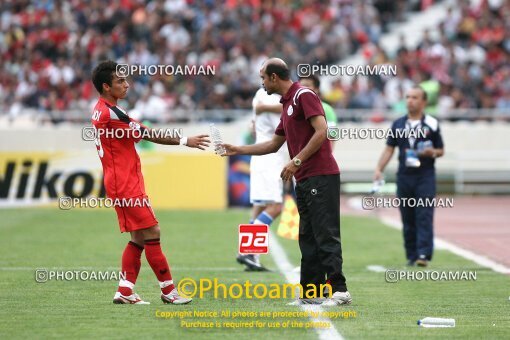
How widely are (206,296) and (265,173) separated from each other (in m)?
3.22

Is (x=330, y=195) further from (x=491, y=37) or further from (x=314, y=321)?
(x=491, y=37)

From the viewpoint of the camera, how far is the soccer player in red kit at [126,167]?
9.77m

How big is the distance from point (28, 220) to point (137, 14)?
40.3ft

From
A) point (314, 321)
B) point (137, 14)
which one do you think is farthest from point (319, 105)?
point (137, 14)

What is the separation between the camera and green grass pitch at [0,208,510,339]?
8555 millimetres

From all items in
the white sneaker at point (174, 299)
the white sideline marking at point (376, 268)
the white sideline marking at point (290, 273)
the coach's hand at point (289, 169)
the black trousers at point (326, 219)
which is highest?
the coach's hand at point (289, 169)

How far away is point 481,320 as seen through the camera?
9195 millimetres

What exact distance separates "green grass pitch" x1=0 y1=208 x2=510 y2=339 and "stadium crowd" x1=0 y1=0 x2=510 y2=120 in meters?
10.2

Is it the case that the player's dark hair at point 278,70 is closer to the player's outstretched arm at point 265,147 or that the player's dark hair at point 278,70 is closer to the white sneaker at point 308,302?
the player's outstretched arm at point 265,147

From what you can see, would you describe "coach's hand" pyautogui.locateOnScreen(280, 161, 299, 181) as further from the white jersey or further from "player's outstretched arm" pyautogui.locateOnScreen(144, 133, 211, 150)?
the white jersey

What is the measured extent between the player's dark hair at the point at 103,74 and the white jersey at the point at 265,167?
361 cm

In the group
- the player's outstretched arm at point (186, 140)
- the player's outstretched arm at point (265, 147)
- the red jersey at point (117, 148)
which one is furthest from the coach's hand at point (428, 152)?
the red jersey at point (117, 148)

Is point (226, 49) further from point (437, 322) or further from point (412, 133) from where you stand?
point (437, 322)

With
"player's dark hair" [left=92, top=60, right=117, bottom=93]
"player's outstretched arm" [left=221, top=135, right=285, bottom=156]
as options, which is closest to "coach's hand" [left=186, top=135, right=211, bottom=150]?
"player's outstretched arm" [left=221, top=135, right=285, bottom=156]
